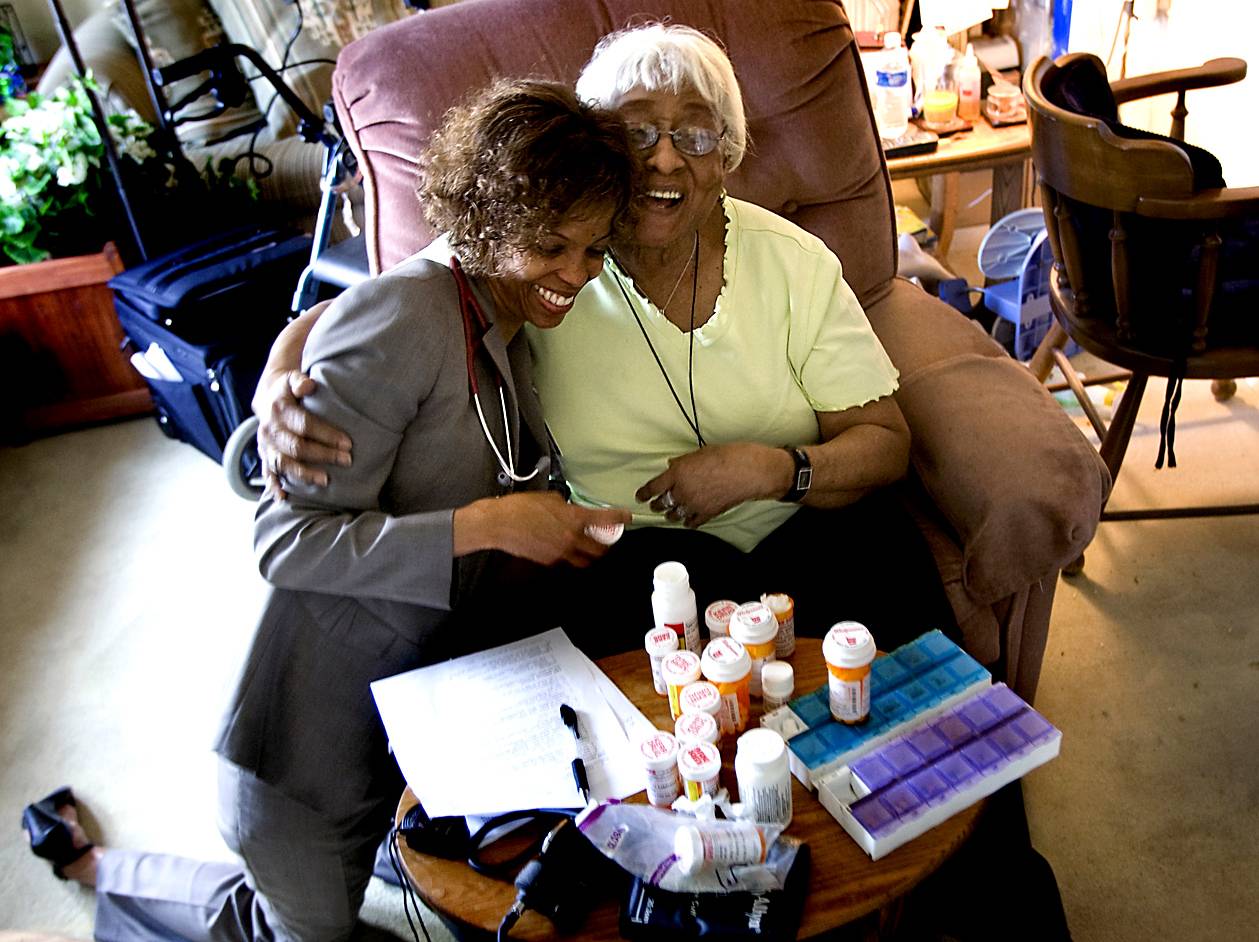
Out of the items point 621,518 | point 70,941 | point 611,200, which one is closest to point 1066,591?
point 621,518

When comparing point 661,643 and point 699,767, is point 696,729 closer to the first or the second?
point 699,767

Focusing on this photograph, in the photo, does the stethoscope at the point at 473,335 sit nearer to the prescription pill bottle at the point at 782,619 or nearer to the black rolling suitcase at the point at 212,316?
the prescription pill bottle at the point at 782,619

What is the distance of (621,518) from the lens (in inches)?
48.7

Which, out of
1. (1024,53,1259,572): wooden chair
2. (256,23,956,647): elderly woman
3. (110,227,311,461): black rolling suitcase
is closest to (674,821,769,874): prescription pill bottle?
(256,23,956,647): elderly woman

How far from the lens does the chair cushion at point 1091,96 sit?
1696 mm

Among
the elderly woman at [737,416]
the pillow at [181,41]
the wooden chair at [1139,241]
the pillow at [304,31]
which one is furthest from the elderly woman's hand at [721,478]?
the pillow at [181,41]

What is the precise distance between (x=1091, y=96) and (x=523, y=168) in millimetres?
1260

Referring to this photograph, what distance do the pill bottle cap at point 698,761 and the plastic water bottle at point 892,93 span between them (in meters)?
1.72

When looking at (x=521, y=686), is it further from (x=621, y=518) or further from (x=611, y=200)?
(x=611, y=200)

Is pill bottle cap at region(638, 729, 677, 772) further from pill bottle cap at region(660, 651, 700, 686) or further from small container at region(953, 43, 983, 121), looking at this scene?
small container at region(953, 43, 983, 121)

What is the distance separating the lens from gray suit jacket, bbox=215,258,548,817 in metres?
1.17

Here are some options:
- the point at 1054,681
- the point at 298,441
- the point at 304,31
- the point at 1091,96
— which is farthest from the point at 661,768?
the point at 304,31

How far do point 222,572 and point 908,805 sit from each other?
1827 mm

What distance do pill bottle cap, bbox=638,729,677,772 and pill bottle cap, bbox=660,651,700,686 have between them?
6 centimetres
